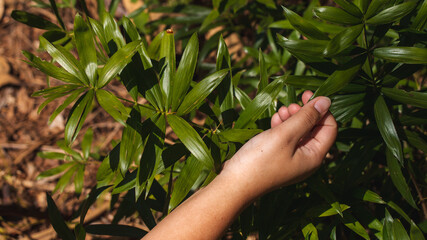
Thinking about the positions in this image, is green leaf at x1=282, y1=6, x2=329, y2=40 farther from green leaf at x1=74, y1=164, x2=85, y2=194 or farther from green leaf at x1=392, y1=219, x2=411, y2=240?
green leaf at x1=74, y1=164, x2=85, y2=194

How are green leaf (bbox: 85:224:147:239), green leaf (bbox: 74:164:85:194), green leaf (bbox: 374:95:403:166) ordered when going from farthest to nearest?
green leaf (bbox: 74:164:85:194) → green leaf (bbox: 85:224:147:239) → green leaf (bbox: 374:95:403:166)

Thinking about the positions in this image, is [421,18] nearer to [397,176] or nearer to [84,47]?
[397,176]

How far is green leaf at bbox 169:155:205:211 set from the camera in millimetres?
839

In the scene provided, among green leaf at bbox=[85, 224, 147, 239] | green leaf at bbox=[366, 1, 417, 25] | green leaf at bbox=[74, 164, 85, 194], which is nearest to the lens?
green leaf at bbox=[366, 1, 417, 25]

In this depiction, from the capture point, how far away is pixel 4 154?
1992 millimetres

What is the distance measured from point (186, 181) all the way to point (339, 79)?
46 cm

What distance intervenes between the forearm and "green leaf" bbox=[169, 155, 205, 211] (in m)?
0.05

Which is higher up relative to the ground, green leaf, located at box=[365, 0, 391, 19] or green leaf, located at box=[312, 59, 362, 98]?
green leaf, located at box=[365, 0, 391, 19]

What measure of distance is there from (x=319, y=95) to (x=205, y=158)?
33cm

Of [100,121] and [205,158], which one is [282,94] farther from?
[100,121]

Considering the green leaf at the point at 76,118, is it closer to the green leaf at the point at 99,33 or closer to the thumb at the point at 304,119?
the green leaf at the point at 99,33

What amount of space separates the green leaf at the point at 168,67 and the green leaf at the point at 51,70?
0.66 feet

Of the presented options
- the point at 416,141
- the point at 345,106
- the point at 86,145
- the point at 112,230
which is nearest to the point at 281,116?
the point at 345,106

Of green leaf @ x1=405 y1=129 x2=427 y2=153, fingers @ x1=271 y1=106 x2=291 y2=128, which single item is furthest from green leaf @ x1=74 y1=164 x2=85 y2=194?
green leaf @ x1=405 y1=129 x2=427 y2=153
